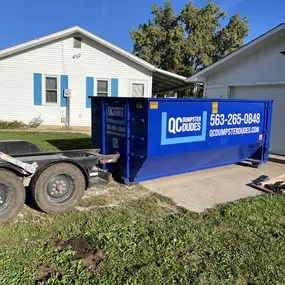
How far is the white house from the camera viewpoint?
14502 millimetres

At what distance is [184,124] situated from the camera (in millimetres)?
5934

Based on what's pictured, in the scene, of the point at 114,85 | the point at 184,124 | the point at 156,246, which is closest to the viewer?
the point at 156,246

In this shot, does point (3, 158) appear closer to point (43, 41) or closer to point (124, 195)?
point (124, 195)

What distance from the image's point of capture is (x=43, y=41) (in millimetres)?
14297

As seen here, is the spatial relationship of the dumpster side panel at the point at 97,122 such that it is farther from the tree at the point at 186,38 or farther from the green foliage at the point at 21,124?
the tree at the point at 186,38

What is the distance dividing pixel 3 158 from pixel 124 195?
7.58 feet

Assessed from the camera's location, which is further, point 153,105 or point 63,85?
point 63,85

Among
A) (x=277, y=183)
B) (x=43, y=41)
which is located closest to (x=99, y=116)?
(x=277, y=183)

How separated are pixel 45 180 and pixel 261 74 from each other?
862 centimetres

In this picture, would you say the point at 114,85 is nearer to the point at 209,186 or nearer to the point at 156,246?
the point at 209,186

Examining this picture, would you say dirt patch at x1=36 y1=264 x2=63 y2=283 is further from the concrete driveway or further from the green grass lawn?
the concrete driveway

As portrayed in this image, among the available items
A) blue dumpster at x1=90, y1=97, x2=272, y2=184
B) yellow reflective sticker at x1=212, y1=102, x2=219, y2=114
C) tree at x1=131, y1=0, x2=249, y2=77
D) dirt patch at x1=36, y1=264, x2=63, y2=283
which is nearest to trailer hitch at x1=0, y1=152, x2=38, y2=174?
dirt patch at x1=36, y1=264, x2=63, y2=283

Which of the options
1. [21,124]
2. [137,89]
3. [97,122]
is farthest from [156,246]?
[137,89]

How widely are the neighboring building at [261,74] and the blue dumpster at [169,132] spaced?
103 inches
